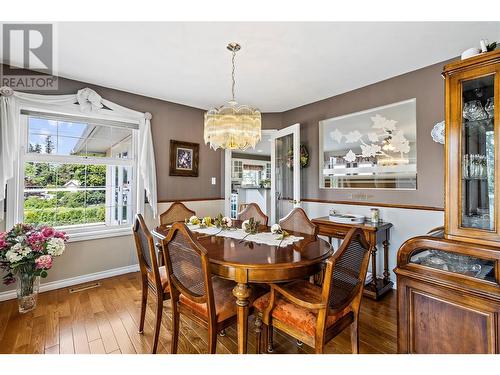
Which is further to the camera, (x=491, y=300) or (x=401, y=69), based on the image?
(x=401, y=69)

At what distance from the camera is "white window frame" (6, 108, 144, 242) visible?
2.61 m

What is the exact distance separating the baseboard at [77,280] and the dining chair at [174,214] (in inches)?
43.1

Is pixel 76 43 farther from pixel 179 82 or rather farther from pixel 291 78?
pixel 291 78

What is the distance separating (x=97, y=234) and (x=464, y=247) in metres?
3.49

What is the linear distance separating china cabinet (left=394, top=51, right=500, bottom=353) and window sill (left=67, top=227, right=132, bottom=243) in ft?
10.2

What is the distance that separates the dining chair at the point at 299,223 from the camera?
2344mm

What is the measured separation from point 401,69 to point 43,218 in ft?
13.9

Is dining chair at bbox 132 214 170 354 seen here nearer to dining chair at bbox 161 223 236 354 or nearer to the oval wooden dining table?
dining chair at bbox 161 223 236 354

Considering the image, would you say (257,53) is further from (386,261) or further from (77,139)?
(386,261)

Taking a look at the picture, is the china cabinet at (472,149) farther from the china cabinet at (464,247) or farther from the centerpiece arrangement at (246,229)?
the centerpiece arrangement at (246,229)
